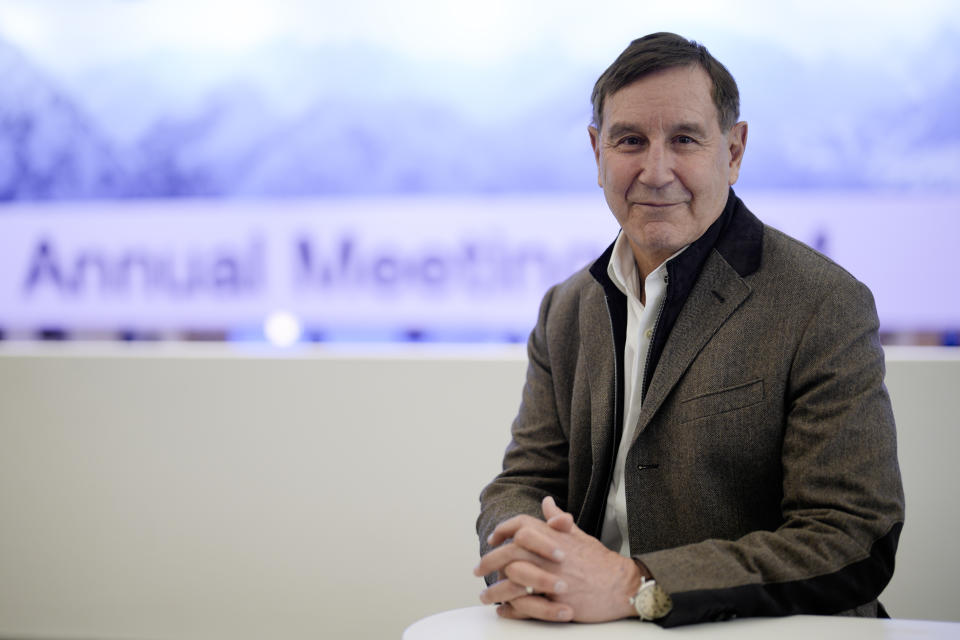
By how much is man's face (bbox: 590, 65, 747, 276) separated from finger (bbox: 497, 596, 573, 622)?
2.34ft

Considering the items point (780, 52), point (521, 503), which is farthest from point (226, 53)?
point (521, 503)

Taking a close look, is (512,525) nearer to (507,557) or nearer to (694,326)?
(507,557)

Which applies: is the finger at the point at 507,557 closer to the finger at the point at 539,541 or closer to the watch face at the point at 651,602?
the finger at the point at 539,541

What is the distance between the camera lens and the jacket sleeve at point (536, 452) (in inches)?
64.8

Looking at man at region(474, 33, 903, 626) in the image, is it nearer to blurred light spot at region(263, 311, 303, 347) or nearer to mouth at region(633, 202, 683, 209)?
→ mouth at region(633, 202, 683, 209)

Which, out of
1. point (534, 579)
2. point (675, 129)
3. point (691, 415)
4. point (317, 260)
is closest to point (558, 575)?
point (534, 579)

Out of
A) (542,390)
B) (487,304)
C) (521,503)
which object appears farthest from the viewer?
(487,304)

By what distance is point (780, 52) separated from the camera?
8.98 feet

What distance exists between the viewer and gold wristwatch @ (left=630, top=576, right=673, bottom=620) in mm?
1142

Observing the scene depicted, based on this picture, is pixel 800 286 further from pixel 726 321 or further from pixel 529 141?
pixel 529 141

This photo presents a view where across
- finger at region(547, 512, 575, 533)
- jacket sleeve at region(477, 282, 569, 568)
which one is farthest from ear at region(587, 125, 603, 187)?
finger at region(547, 512, 575, 533)

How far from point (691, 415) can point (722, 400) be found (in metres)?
0.06

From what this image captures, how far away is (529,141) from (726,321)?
1586 mm

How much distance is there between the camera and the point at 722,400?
4.66ft
